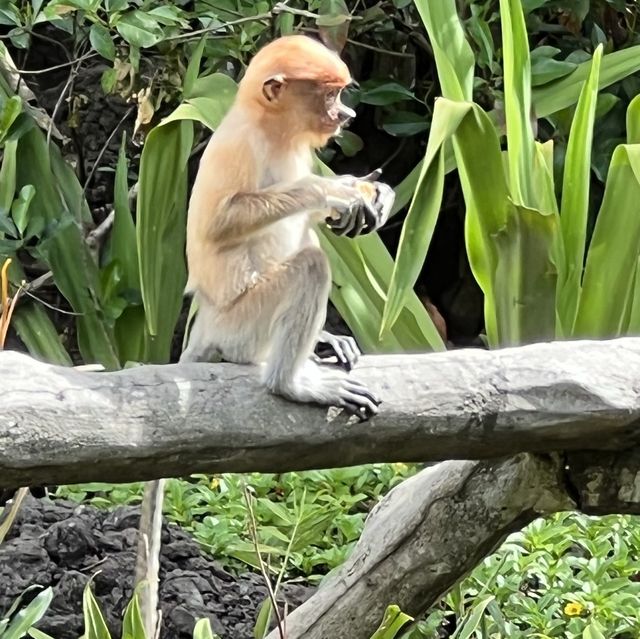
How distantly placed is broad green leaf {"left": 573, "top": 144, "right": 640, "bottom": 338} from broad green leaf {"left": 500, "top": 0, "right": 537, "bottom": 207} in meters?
0.21

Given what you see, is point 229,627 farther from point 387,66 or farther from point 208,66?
point 387,66

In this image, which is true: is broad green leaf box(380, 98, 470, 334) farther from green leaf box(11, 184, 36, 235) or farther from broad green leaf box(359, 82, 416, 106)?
broad green leaf box(359, 82, 416, 106)

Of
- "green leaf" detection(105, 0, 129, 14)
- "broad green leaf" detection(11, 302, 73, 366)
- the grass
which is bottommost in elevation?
the grass

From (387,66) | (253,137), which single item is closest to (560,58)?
(387,66)

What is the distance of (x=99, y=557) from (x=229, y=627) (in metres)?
0.44

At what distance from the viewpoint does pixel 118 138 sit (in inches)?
214

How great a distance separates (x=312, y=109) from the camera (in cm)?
259

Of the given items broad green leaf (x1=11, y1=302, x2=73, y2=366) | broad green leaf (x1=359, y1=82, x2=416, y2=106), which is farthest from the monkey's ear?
broad green leaf (x1=359, y1=82, x2=416, y2=106)

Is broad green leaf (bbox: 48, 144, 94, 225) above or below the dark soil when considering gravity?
above

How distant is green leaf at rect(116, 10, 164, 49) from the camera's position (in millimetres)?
3418

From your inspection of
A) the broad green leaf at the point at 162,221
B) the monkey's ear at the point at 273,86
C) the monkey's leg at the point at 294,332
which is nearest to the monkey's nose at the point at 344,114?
the monkey's ear at the point at 273,86

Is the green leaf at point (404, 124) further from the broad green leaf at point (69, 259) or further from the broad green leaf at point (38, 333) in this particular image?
the broad green leaf at point (38, 333)

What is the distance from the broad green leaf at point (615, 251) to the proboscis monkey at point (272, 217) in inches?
31.2

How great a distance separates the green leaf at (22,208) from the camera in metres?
3.83
